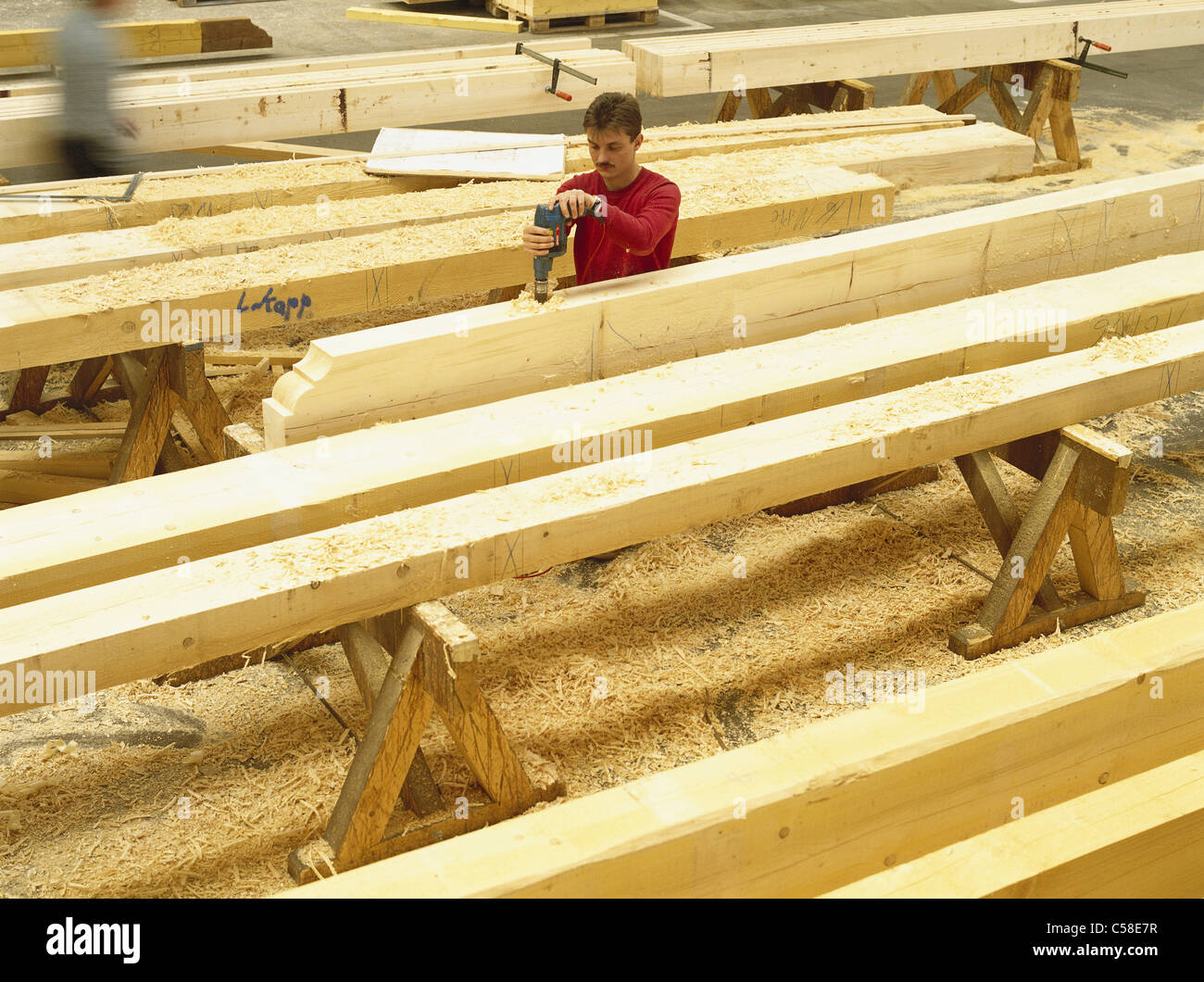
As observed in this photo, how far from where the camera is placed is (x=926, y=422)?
357cm

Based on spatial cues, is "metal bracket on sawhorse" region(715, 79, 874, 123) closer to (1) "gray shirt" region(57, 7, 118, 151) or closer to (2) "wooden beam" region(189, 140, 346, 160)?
(2) "wooden beam" region(189, 140, 346, 160)

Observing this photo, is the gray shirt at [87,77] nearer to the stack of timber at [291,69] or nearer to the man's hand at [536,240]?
the stack of timber at [291,69]

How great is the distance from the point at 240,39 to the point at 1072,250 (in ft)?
28.5

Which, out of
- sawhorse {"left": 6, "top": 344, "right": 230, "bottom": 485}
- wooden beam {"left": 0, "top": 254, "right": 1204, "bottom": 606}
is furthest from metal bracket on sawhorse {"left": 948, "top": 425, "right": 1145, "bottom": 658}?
sawhorse {"left": 6, "top": 344, "right": 230, "bottom": 485}

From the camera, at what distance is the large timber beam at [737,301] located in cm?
367

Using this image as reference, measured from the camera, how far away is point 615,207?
4.20 metres

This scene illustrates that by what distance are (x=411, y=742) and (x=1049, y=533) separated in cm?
224

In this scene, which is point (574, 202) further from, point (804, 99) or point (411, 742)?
point (804, 99)

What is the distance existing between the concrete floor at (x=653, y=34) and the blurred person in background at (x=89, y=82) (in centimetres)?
328

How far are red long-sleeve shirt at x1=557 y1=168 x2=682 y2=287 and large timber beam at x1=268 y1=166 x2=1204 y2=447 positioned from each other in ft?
0.54

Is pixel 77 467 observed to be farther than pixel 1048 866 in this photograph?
Yes

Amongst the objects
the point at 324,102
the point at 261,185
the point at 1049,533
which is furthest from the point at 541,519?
the point at 324,102
